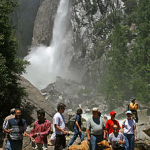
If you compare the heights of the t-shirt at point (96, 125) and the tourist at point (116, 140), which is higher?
the t-shirt at point (96, 125)

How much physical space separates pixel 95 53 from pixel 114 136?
36.3 metres

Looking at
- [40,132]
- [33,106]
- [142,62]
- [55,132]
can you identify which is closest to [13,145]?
[40,132]

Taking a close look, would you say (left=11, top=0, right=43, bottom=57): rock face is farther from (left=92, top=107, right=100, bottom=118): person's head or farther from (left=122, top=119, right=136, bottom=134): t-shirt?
(left=92, top=107, right=100, bottom=118): person's head

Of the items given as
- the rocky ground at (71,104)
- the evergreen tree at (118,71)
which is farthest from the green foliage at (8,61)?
the evergreen tree at (118,71)

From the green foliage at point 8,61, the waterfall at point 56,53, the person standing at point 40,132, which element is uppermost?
the waterfall at point 56,53

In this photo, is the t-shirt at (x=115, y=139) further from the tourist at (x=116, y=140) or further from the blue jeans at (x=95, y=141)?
the blue jeans at (x=95, y=141)

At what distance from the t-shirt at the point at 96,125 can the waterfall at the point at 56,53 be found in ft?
147

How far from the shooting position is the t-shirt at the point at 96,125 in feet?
14.3

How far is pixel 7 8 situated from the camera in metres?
9.90

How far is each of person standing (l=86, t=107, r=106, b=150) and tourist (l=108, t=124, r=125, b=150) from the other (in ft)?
1.03

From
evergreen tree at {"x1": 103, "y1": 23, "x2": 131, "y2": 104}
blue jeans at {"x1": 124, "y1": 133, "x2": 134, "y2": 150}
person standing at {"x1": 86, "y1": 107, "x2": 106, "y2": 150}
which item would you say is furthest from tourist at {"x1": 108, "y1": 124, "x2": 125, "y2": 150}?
evergreen tree at {"x1": 103, "y1": 23, "x2": 131, "y2": 104}

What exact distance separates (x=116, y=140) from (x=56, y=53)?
169ft

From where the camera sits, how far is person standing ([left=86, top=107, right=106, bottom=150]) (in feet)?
14.3

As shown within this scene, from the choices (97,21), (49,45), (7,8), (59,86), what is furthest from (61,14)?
(7,8)
